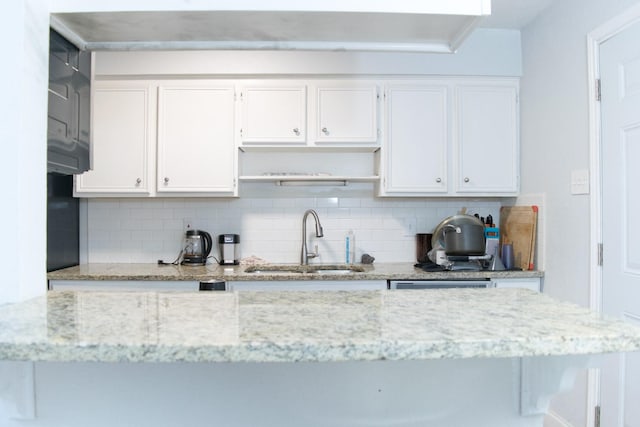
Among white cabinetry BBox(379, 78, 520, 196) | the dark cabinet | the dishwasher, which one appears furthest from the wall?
the dark cabinet

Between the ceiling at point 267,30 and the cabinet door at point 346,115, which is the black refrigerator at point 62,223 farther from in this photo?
the ceiling at point 267,30

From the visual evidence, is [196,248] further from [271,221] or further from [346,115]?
[346,115]

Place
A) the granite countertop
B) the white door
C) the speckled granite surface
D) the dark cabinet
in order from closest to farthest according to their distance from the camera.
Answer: the speckled granite surface
the dark cabinet
the white door
the granite countertop

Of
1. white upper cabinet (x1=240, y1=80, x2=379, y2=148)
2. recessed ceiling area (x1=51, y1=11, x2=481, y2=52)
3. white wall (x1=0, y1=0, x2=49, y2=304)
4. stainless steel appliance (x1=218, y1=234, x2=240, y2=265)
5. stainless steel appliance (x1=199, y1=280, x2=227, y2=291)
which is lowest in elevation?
stainless steel appliance (x1=199, y1=280, x2=227, y2=291)

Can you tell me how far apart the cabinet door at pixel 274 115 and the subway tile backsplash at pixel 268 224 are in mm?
531

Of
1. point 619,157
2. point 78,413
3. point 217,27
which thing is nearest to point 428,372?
point 78,413

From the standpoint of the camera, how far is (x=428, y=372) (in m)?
0.96

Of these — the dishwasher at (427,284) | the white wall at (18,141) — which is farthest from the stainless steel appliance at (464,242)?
the white wall at (18,141)

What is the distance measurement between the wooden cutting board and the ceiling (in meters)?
2.08

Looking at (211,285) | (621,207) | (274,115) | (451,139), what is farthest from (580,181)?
(211,285)

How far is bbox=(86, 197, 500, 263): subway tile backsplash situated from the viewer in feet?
→ 10.6

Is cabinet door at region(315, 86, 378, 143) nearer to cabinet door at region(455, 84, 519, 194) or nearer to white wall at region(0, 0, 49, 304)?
cabinet door at region(455, 84, 519, 194)

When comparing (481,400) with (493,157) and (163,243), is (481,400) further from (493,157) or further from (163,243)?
(163,243)

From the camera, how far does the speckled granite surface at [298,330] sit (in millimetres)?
632
